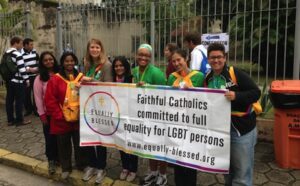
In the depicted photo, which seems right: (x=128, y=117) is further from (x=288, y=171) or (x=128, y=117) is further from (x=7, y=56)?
(x=7, y=56)

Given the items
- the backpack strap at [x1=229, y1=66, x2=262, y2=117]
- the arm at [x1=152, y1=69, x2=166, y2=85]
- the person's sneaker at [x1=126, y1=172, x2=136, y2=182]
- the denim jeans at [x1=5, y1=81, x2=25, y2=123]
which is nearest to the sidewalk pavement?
the person's sneaker at [x1=126, y1=172, x2=136, y2=182]

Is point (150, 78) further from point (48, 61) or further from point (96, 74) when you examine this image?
point (48, 61)

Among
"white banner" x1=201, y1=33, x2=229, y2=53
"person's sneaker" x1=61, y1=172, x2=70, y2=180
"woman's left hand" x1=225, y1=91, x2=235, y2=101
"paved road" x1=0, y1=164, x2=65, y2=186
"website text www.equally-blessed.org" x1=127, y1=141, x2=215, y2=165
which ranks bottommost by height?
"paved road" x1=0, y1=164, x2=65, y2=186

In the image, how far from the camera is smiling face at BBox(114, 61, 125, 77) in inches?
168

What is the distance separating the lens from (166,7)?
6.60 metres

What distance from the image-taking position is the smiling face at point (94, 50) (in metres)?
4.31

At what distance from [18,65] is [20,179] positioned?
3.17 metres

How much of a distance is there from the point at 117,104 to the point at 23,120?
4.20m

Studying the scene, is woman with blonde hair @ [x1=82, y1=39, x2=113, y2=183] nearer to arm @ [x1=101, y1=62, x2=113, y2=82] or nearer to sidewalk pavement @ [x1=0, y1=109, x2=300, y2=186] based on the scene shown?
arm @ [x1=101, y1=62, x2=113, y2=82]

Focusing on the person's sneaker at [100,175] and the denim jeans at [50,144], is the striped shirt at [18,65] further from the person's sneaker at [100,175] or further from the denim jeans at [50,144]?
the person's sneaker at [100,175]

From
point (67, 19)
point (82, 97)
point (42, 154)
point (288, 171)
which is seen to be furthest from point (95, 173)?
Result: point (67, 19)

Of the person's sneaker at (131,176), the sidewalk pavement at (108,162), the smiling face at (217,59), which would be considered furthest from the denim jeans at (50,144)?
the smiling face at (217,59)

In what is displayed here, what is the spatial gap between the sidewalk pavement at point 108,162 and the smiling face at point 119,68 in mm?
1370

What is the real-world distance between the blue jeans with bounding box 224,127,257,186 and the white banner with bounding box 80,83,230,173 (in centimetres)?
7
